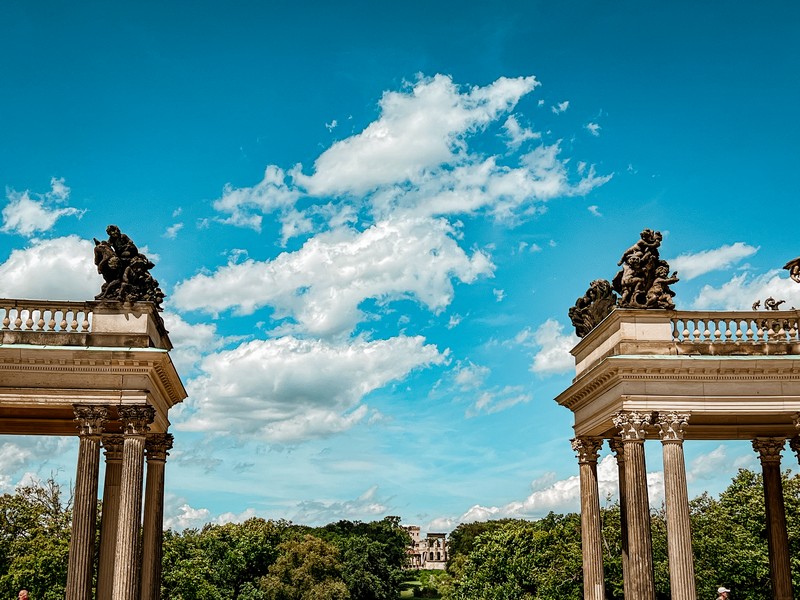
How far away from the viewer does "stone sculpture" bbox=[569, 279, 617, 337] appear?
36562mm

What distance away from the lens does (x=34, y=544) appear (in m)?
60.0

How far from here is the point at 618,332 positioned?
105 ft

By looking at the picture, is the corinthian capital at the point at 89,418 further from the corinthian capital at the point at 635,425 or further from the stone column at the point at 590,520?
the stone column at the point at 590,520

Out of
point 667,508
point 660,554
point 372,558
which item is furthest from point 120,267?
point 372,558

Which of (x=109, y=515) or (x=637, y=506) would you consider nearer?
(x=637, y=506)

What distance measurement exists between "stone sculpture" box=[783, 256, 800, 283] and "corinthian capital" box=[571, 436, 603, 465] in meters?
10.3

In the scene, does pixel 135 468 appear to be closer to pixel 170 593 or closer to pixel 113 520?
pixel 113 520

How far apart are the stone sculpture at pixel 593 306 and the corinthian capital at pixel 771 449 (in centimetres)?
837

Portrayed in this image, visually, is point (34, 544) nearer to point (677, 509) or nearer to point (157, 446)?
point (157, 446)

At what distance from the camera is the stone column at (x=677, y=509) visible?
28906mm

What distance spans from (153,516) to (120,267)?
10.3 m

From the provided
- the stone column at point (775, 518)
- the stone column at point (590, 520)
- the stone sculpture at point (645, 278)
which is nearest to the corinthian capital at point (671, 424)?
the stone sculpture at point (645, 278)

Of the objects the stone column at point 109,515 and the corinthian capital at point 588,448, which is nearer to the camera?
the stone column at point 109,515

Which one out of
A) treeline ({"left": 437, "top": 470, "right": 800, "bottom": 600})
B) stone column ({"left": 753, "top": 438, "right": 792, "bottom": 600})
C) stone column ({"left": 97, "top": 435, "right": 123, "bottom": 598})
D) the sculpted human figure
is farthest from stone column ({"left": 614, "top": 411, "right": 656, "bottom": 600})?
treeline ({"left": 437, "top": 470, "right": 800, "bottom": 600})
